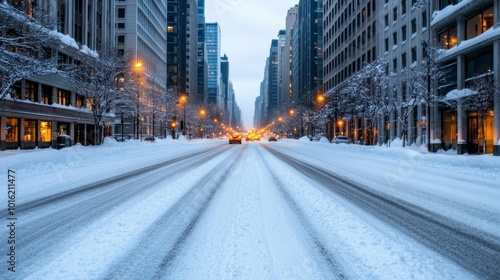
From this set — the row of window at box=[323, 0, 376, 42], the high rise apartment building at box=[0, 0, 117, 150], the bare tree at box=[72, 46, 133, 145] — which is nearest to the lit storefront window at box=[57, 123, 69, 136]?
the high rise apartment building at box=[0, 0, 117, 150]

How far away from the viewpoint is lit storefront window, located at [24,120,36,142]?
3765 cm

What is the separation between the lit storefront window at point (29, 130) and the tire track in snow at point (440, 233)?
38.4 m

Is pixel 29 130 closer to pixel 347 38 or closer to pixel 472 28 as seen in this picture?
pixel 472 28

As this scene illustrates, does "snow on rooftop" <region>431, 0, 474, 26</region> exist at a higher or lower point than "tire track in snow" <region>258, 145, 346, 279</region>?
higher

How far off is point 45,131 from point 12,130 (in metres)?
5.63

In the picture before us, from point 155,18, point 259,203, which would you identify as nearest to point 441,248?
point 259,203

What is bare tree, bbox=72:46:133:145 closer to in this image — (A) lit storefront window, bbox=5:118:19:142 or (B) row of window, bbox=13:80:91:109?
(B) row of window, bbox=13:80:91:109

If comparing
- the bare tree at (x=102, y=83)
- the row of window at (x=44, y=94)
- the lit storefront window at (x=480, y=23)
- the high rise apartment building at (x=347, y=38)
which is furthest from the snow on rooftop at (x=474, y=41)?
the row of window at (x=44, y=94)

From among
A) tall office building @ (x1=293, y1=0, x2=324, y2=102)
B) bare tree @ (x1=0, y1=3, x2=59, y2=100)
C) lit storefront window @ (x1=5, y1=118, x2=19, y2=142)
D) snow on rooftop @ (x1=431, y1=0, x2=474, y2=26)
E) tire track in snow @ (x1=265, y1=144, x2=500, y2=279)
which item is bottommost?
tire track in snow @ (x1=265, y1=144, x2=500, y2=279)

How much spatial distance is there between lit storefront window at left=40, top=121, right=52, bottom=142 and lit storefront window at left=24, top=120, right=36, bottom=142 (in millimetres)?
1194

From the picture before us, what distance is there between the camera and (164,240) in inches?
193

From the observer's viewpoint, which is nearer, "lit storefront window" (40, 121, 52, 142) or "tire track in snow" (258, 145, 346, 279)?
"tire track in snow" (258, 145, 346, 279)

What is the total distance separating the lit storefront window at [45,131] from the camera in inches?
1592

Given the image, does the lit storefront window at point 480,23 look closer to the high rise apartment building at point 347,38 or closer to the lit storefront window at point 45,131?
the high rise apartment building at point 347,38
